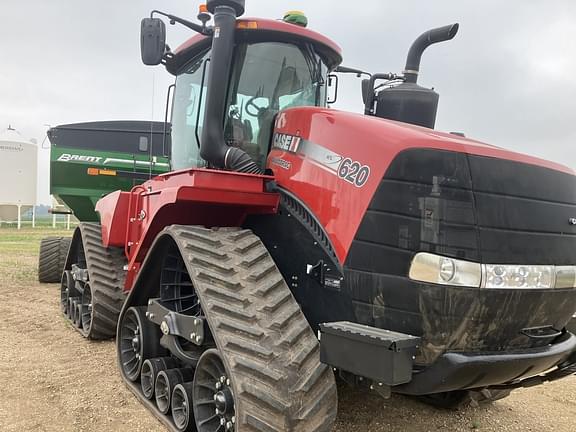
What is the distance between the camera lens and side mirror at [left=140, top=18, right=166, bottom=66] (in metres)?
3.96

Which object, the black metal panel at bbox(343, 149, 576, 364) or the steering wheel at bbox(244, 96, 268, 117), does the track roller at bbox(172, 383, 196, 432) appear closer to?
the black metal panel at bbox(343, 149, 576, 364)

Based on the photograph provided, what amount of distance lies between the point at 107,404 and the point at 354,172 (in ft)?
8.72

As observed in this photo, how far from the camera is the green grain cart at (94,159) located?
8.92m

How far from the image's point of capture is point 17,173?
82.9 feet

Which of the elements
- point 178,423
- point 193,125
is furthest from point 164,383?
point 193,125

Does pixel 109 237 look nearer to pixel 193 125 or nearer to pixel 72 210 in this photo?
pixel 193 125

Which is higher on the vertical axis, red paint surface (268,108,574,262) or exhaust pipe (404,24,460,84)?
exhaust pipe (404,24,460,84)

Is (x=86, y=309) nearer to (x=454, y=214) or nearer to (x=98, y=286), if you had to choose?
(x=98, y=286)

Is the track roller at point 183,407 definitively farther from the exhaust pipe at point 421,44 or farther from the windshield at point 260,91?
the exhaust pipe at point 421,44

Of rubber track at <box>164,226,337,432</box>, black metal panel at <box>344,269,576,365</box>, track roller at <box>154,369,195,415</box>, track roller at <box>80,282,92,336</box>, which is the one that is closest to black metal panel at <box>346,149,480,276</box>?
black metal panel at <box>344,269,576,365</box>

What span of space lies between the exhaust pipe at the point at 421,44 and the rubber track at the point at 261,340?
6.23 feet

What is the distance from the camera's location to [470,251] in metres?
2.57

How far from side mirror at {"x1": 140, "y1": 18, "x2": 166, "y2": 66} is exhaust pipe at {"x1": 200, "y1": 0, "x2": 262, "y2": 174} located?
52cm

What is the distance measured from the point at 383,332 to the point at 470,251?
59 centimetres
